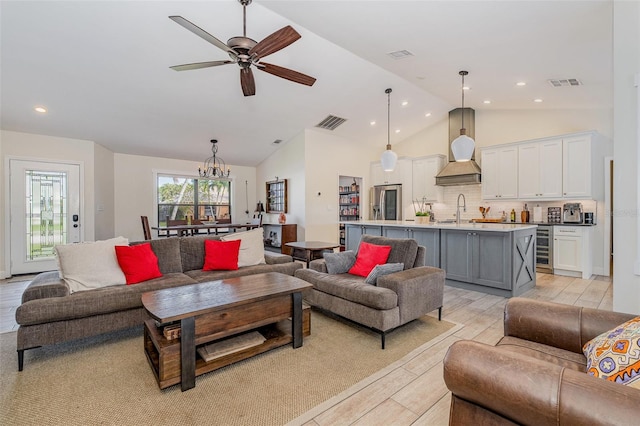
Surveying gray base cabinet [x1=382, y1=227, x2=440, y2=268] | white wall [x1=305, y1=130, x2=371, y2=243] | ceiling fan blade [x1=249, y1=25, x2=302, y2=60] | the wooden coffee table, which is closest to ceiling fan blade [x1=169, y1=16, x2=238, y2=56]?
ceiling fan blade [x1=249, y1=25, x2=302, y2=60]

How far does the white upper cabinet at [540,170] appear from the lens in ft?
18.4

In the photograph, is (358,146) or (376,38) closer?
(376,38)

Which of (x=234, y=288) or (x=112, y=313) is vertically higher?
(x=234, y=288)

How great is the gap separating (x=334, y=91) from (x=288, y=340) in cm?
457

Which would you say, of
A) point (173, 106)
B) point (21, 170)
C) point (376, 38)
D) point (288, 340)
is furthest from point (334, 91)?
point (21, 170)

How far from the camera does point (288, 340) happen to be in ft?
8.64

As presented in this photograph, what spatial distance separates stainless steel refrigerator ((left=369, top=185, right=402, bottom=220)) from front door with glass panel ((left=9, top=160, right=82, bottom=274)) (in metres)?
6.89

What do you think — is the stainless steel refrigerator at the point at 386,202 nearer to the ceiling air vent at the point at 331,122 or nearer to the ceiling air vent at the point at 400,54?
the ceiling air vent at the point at 331,122

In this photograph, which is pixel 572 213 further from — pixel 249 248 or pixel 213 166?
pixel 213 166

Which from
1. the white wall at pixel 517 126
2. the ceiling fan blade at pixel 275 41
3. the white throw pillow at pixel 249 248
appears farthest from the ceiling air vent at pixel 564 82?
the white throw pillow at pixel 249 248

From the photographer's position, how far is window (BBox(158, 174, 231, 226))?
7759 millimetres

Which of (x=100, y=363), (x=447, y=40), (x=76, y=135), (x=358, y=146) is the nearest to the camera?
(x=100, y=363)

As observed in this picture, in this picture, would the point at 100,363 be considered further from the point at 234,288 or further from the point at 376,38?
the point at 376,38

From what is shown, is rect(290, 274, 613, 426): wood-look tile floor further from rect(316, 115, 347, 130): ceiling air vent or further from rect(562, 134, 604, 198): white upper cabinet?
rect(316, 115, 347, 130): ceiling air vent
